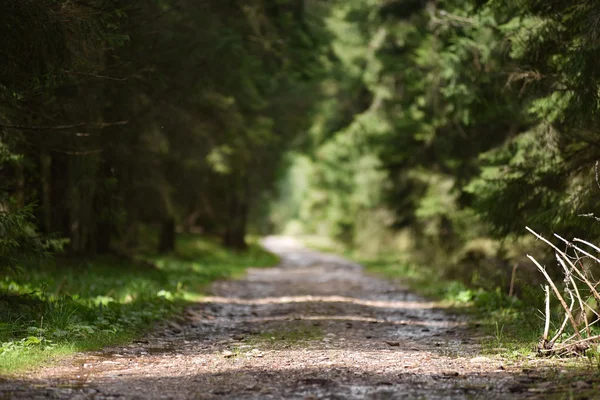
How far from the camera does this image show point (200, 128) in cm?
1669

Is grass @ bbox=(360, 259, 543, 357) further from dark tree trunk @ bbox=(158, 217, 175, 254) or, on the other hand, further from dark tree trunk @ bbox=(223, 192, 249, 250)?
dark tree trunk @ bbox=(223, 192, 249, 250)

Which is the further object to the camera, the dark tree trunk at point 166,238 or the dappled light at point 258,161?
the dark tree trunk at point 166,238

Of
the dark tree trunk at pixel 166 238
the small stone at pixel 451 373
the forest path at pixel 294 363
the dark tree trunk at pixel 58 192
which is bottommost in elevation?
the forest path at pixel 294 363

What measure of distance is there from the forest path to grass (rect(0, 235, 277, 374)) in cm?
36

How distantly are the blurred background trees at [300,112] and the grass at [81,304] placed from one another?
85 centimetres

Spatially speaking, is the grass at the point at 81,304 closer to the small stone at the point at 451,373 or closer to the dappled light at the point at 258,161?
the dappled light at the point at 258,161

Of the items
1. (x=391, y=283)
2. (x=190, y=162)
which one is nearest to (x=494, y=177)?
(x=391, y=283)

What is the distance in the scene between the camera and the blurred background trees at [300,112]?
26.6 feet

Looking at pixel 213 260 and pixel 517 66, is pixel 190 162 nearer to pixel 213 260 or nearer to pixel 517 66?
pixel 213 260

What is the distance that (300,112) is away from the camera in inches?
1112

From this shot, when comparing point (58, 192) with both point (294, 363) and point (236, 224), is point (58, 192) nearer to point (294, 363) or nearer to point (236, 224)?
point (294, 363)

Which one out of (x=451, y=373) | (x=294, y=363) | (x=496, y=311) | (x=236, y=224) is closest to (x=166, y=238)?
(x=236, y=224)

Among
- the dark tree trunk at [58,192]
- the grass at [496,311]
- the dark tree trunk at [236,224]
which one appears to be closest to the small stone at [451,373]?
the grass at [496,311]

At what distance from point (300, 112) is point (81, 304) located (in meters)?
20.2
